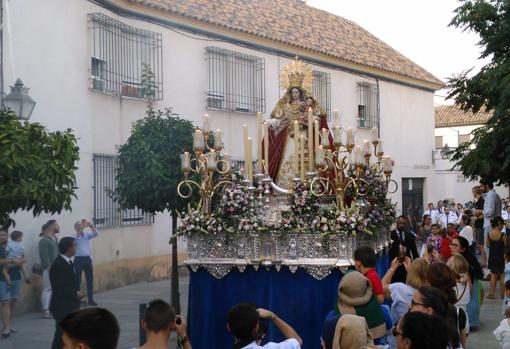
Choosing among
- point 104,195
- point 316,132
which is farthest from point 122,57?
point 316,132

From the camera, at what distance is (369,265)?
6.54 metres

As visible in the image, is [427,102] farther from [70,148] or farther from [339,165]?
[70,148]

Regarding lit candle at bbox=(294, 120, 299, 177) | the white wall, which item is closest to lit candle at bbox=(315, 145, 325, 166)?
lit candle at bbox=(294, 120, 299, 177)

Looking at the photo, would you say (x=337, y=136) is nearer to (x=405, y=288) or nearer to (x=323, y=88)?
(x=405, y=288)

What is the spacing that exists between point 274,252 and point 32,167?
113 inches

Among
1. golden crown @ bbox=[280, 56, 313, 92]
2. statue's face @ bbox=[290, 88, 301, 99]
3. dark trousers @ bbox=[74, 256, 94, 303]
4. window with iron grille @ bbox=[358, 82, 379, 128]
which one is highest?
window with iron grille @ bbox=[358, 82, 379, 128]

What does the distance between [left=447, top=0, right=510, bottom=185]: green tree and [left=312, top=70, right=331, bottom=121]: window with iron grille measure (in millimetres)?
5750

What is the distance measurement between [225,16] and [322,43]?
4718mm

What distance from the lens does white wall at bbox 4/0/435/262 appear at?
40.0 ft

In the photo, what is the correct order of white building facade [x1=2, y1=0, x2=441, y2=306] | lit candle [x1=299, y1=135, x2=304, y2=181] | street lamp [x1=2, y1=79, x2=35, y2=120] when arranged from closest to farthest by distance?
1. lit candle [x1=299, y1=135, x2=304, y2=181]
2. street lamp [x1=2, y1=79, x2=35, y2=120]
3. white building facade [x1=2, y1=0, x2=441, y2=306]

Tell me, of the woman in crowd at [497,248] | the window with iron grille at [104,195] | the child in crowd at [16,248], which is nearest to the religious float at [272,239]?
the child in crowd at [16,248]

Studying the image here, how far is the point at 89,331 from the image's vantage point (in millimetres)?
3275

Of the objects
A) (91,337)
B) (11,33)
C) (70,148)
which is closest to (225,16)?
(11,33)

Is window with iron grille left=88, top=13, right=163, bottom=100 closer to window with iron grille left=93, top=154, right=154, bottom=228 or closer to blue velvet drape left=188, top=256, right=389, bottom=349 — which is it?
window with iron grille left=93, top=154, right=154, bottom=228
